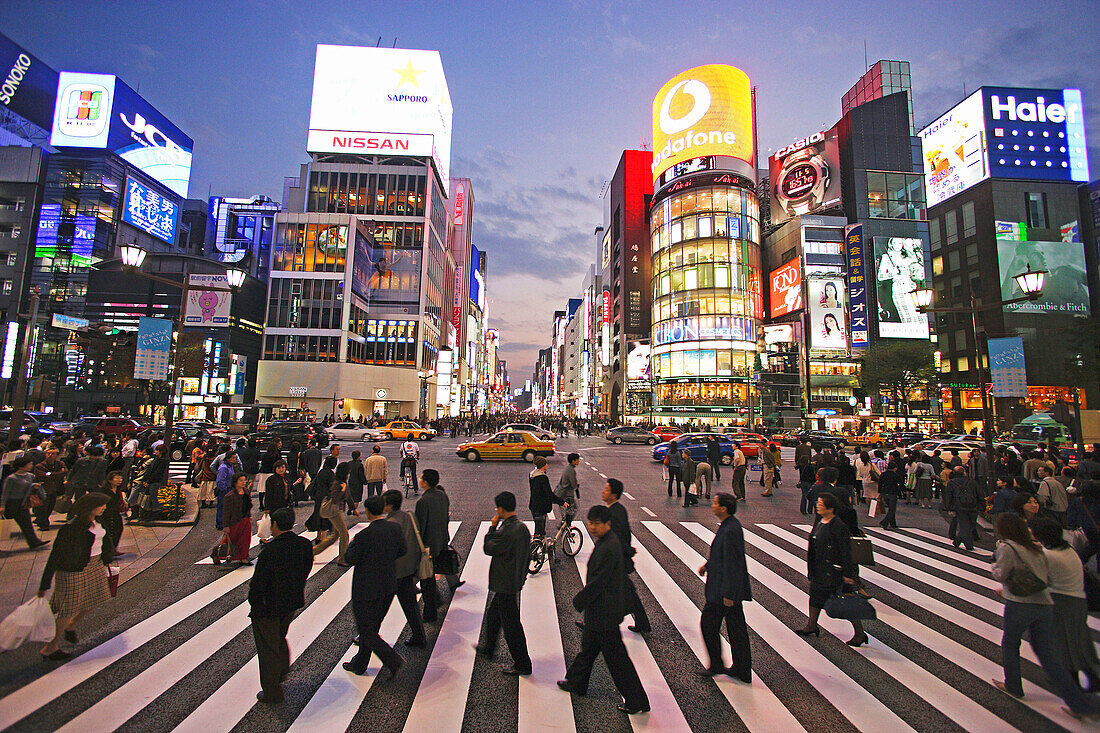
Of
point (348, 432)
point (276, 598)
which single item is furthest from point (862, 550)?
point (348, 432)

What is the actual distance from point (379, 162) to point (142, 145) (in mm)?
31598

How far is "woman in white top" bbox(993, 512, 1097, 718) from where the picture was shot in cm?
427

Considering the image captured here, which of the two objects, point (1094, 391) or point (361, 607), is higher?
point (1094, 391)

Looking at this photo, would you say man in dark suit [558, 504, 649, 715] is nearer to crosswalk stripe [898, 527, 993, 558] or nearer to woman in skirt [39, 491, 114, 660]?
woman in skirt [39, 491, 114, 660]

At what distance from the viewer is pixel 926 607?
6.77m

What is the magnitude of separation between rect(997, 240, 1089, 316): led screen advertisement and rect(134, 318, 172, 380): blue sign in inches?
3130

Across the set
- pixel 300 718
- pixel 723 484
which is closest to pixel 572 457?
pixel 300 718

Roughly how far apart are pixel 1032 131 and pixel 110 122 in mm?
118081

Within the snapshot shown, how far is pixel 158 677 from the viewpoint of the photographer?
4.62 metres

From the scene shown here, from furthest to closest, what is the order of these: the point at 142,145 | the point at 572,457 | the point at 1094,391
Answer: the point at 142,145, the point at 1094,391, the point at 572,457

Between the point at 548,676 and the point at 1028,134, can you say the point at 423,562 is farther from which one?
the point at 1028,134

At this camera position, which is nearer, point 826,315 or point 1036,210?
point 1036,210

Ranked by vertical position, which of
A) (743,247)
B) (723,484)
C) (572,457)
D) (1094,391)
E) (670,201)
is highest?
(670,201)

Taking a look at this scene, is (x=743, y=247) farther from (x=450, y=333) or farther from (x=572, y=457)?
(x=572, y=457)
